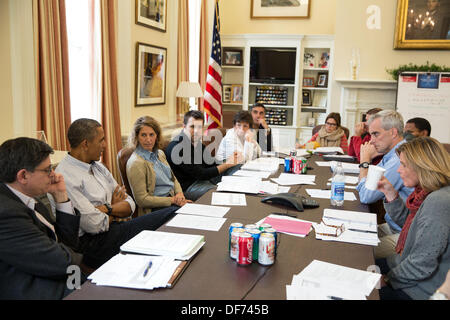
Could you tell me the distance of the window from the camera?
12.4 feet

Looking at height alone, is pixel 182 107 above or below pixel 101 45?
below

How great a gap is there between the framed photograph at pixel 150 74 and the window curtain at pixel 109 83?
2.06ft

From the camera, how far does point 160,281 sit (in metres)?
1.35

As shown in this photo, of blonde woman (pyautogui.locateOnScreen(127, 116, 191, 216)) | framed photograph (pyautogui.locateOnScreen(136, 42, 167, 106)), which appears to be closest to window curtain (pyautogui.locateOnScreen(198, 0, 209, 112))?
framed photograph (pyautogui.locateOnScreen(136, 42, 167, 106))

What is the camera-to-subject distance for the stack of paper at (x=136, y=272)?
4.36 feet

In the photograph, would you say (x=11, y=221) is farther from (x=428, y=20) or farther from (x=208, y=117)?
(x=428, y=20)

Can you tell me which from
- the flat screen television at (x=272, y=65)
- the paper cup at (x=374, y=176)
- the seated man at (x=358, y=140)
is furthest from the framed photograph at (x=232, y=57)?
the paper cup at (x=374, y=176)

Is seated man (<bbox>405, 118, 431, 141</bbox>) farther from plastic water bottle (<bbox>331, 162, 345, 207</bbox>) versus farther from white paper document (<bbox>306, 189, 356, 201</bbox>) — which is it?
plastic water bottle (<bbox>331, 162, 345, 207</bbox>)

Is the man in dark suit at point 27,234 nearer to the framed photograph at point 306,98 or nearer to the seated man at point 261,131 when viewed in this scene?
the seated man at point 261,131

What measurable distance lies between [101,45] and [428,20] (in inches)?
201

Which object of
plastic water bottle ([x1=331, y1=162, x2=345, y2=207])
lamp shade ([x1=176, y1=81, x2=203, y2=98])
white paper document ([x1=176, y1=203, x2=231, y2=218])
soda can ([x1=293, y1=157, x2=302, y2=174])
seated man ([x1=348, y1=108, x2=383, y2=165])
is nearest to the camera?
white paper document ([x1=176, y1=203, x2=231, y2=218])

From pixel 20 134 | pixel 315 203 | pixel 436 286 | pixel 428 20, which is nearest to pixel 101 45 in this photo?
pixel 20 134

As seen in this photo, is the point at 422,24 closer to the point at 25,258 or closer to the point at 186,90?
the point at 186,90

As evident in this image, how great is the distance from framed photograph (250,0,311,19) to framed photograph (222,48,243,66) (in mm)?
751
